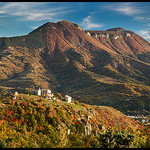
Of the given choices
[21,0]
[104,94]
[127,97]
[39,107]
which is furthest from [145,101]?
[21,0]

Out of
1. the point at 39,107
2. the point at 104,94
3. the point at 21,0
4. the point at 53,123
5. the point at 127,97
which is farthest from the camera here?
the point at 104,94

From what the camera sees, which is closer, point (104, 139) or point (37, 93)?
point (104, 139)

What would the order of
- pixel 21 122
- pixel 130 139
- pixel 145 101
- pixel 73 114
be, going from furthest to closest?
pixel 145 101 → pixel 73 114 → pixel 21 122 → pixel 130 139

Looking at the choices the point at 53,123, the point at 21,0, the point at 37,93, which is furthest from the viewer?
the point at 37,93

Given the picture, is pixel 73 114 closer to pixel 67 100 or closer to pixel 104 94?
pixel 67 100

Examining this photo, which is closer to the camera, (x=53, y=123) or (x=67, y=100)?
(x=53, y=123)

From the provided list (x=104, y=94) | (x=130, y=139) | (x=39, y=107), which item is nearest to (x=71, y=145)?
(x=130, y=139)

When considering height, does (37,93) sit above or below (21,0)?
below

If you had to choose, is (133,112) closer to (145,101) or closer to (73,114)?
(145,101)

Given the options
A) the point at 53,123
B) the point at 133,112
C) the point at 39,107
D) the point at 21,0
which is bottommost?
the point at 133,112
